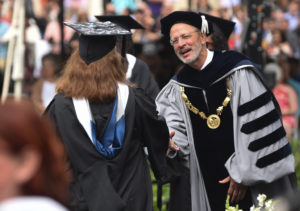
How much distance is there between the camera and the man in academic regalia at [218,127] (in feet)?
18.1

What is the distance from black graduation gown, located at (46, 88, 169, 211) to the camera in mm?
4859

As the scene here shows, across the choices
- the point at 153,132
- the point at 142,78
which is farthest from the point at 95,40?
the point at 142,78

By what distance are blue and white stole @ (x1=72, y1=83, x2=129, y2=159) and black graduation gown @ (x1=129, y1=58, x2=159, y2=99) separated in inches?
91.6

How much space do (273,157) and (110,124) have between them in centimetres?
138

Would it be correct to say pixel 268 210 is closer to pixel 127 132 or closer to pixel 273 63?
pixel 127 132

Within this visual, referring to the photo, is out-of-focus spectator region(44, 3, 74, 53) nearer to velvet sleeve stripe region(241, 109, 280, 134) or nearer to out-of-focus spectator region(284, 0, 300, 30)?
out-of-focus spectator region(284, 0, 300, 30)

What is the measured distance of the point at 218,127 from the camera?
5715 millimetres

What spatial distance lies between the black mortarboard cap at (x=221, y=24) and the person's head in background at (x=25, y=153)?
418cm

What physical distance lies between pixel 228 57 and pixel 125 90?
1097 millimetres

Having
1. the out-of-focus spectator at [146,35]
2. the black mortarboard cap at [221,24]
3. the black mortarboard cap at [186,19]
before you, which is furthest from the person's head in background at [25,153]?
the out-of-focus spectator at [146,35]

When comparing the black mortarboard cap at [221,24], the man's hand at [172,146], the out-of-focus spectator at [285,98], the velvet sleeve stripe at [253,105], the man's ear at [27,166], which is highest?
the man's ear at [27,166]

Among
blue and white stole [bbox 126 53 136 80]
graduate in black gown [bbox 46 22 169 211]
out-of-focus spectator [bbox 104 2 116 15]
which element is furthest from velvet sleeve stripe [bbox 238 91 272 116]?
out-of-focus spectator [bbox 104 2 116 15]

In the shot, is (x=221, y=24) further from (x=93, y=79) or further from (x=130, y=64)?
(x=93, y=79)

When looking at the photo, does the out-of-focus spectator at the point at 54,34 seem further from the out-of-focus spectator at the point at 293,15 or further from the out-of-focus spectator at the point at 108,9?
the out-of-focus spectator at the point at 293,15
